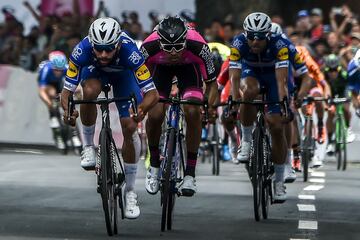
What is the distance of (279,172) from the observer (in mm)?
15367

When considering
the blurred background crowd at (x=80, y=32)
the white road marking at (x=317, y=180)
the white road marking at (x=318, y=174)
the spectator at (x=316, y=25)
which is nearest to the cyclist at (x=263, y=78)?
the white road marking at (x=317, y=180)

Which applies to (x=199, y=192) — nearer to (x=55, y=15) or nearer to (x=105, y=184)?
(x=105, y=184)

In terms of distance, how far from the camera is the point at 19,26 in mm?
27234

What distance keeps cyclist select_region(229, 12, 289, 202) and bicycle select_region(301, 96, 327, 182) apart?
450cm

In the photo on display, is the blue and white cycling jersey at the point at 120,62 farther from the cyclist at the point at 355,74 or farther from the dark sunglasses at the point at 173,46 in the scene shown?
the cyclist at the point at 355,74

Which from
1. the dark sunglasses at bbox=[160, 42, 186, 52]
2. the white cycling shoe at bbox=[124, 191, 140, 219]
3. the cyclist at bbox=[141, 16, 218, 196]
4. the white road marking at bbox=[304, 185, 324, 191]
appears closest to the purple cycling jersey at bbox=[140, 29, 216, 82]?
the cyclist at bbox=[141, 16, 218, 196]

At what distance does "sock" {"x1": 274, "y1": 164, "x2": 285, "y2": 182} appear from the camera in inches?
603

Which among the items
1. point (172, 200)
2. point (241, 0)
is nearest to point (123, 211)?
point (172, 200)

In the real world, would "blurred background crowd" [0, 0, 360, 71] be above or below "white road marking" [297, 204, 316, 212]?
above

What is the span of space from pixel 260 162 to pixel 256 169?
16 cm

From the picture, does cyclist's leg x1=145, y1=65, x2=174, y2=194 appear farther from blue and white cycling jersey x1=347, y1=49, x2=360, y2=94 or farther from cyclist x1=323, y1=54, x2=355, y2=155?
cyclist x1=323, y1=54, x2=355, y2=155

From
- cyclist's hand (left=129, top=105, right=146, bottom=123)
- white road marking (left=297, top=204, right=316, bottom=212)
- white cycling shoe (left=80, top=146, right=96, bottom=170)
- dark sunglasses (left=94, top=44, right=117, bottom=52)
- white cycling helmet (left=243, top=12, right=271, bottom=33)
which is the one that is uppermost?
white cycling helmet (left=243, top=12, right=271, bottom=33)

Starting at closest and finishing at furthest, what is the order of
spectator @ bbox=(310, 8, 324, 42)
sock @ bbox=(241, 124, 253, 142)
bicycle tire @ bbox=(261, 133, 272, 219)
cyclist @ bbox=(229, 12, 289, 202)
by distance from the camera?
bicycle tire @ bbox=(261, 133, 272, 219)
cyclist @ bbox=(229, 12, 289, 202)
sock @ bbox=(241, 124, 253, 142)
spectator @ bbox=(310, 8, 324, 42)

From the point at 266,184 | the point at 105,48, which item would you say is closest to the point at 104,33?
the point at 105,48
